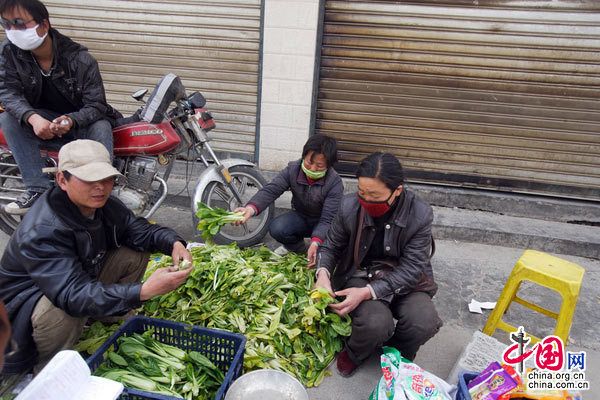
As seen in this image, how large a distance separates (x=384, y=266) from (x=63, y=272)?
1.88m

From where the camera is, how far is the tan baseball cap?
2109 mm

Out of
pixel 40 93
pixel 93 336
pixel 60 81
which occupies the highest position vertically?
pixel 60 81

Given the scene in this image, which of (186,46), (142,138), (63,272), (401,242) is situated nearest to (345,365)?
(401,242)

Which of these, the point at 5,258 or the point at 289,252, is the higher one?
the point at 5,258

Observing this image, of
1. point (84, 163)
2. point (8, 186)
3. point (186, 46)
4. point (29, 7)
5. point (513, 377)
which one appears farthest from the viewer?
point (186, 46)

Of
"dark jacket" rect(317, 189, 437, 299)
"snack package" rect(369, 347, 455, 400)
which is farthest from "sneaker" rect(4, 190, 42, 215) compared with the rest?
"snack package" rect(369, 347, 455, 400)

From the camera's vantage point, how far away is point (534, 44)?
460 cm

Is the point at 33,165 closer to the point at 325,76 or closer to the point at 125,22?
the point at 125,22

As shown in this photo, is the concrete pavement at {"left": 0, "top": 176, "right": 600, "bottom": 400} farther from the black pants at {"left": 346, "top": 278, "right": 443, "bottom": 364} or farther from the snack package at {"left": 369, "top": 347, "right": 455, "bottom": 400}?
the snack package at {"left": 369, "top": 347, "right": 455, "bottom": 400}

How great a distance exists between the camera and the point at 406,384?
2109 mm

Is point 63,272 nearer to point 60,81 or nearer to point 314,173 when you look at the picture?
point 314,173

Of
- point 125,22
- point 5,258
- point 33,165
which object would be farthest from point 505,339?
point 125,22

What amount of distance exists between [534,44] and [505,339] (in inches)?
130

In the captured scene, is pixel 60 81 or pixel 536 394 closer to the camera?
pixel 536 394
